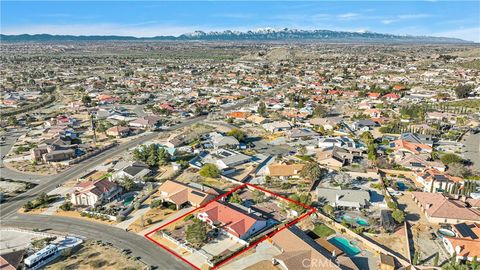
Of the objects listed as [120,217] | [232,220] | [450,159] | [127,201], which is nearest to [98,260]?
[120,217]

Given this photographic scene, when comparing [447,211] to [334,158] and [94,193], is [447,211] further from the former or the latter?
[94,193]

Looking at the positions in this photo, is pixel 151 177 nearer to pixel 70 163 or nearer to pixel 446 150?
pixel 70 163

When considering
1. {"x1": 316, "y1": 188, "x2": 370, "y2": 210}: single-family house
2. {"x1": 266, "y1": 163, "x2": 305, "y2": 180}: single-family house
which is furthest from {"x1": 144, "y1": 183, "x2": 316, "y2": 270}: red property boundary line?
{"x1": 266, "y1": 163, "x2": 305, "y2": 180}: single-family house

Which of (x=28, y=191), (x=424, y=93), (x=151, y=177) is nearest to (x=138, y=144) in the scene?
(x=151, y=177)

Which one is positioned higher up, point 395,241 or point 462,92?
point 462,92

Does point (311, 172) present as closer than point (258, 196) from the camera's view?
No

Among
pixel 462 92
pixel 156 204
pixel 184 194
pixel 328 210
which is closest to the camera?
pixel 328 210
